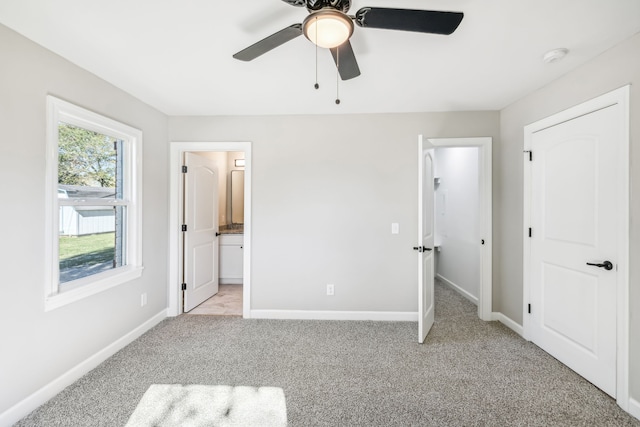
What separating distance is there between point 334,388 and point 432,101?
2794 mm

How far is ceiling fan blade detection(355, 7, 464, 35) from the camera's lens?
47.1 inches

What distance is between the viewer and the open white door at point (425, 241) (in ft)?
8.52

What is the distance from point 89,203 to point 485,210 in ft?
12.8

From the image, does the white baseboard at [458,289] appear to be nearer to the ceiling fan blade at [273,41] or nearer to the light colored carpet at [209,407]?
the light colored carpet at [209,407]

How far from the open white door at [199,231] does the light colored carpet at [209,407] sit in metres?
1.61

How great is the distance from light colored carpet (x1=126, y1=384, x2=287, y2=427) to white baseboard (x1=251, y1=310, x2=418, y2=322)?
4.06ft

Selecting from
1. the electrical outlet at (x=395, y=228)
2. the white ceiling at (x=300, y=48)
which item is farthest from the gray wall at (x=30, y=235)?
the electrical outlet at (x=395, y=228)

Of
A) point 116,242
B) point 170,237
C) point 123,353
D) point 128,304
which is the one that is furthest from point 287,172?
point 123,353

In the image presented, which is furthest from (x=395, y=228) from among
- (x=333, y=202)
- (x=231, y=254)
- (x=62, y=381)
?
(x=62, y=381)

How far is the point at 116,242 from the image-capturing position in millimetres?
2648

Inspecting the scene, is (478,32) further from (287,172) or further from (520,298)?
(520,298)

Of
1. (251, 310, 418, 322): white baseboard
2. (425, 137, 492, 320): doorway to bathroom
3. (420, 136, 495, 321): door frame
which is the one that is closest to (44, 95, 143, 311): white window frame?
(251, 310, 418, 322): white baseboard

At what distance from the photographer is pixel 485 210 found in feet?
10.2

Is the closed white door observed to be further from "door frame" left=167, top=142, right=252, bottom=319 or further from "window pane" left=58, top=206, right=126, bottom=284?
"window pane" left=58, top=206, right=126, bottom=284
